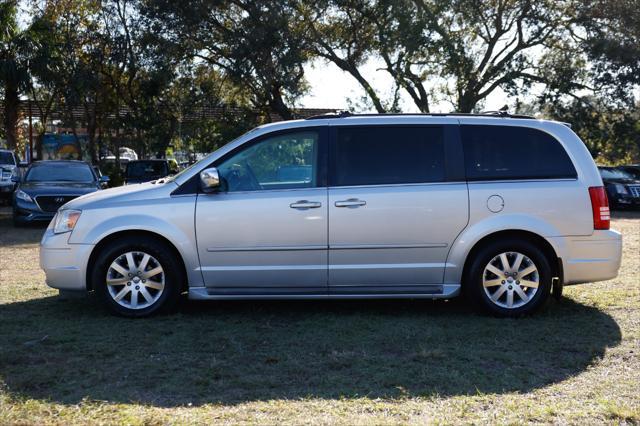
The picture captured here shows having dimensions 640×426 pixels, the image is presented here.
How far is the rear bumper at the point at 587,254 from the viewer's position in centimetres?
614

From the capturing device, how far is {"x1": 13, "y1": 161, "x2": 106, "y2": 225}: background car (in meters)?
14.4

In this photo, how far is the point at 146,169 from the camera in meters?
21.8

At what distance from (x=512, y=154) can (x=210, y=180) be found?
9.17 feet

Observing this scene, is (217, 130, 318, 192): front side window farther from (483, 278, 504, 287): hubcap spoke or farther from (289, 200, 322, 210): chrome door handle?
(483, 278, 504, 287): hubcap spoke

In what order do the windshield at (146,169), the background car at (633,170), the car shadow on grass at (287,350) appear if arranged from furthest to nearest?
1. the background car at (633,170)
2. the windshield at (146,169)
3. the car shadow on grass at (287,350)

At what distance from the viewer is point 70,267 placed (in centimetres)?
617

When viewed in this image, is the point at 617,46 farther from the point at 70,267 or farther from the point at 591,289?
the point at 70,267

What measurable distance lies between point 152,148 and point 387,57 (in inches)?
462

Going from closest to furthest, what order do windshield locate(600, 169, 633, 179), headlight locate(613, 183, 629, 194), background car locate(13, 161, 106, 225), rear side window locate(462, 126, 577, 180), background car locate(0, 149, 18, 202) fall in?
rear side window locate(462, 126, 577, 180) → background car locate(13, 161, 106, 225) → headlight locate(613, 183, 629, 194) → background car locate(0, 149, 18, 202) → windshield locate(600, 169, 633, 179)

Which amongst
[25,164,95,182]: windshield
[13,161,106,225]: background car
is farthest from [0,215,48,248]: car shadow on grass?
[25,164,95,182]: windshield

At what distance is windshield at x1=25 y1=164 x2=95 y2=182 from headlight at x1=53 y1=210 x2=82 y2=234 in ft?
30.8

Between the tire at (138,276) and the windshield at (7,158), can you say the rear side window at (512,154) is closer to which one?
the tire at (138,276)

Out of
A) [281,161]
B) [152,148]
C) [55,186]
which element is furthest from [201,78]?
[281,161]

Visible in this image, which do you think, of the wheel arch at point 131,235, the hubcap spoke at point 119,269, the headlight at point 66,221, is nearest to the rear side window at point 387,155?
the wheel arch at point 131,235
